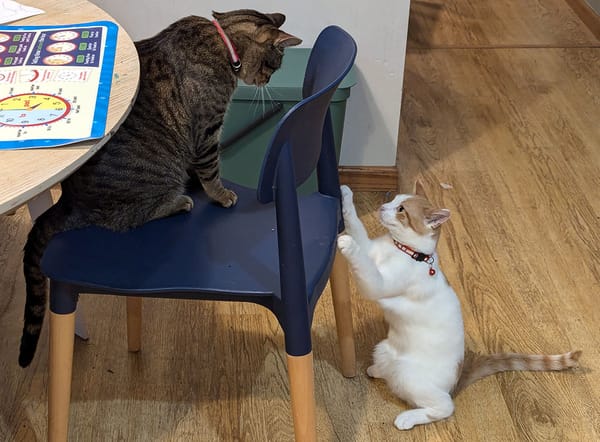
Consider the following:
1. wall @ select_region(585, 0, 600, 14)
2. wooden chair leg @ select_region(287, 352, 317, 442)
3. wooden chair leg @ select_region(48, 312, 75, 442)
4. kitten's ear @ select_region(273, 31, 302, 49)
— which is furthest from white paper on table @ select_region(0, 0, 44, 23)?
wall @ select_region(585, 0, 600, 14)

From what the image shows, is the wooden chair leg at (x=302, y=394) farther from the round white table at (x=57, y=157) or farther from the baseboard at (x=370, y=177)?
the baseboard at (x=370, y=177)

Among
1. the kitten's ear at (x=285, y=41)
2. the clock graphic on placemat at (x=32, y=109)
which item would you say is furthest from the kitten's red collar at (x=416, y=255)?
the clock graphic on placemat at (x=32, y=109)

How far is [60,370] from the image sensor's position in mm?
1463

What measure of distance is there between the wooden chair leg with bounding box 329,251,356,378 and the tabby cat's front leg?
279mm

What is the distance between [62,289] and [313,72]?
22.2 inches

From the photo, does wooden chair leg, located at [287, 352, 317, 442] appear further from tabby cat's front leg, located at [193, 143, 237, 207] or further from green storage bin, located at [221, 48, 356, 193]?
green storage bin, located at [221, 48, 356, 193]

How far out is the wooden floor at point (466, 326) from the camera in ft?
5.73

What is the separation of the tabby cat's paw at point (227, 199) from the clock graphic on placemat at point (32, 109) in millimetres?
400

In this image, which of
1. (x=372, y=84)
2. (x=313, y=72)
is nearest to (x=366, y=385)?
(x=313, y=72)

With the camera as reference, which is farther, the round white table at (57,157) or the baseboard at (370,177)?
the baseboard at (370,177)

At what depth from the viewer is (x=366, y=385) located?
1854 millimetres

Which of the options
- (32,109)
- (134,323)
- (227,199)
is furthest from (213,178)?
(134,323)

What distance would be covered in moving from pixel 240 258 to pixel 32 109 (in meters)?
0.42

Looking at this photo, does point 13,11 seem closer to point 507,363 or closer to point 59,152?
point 59,152
